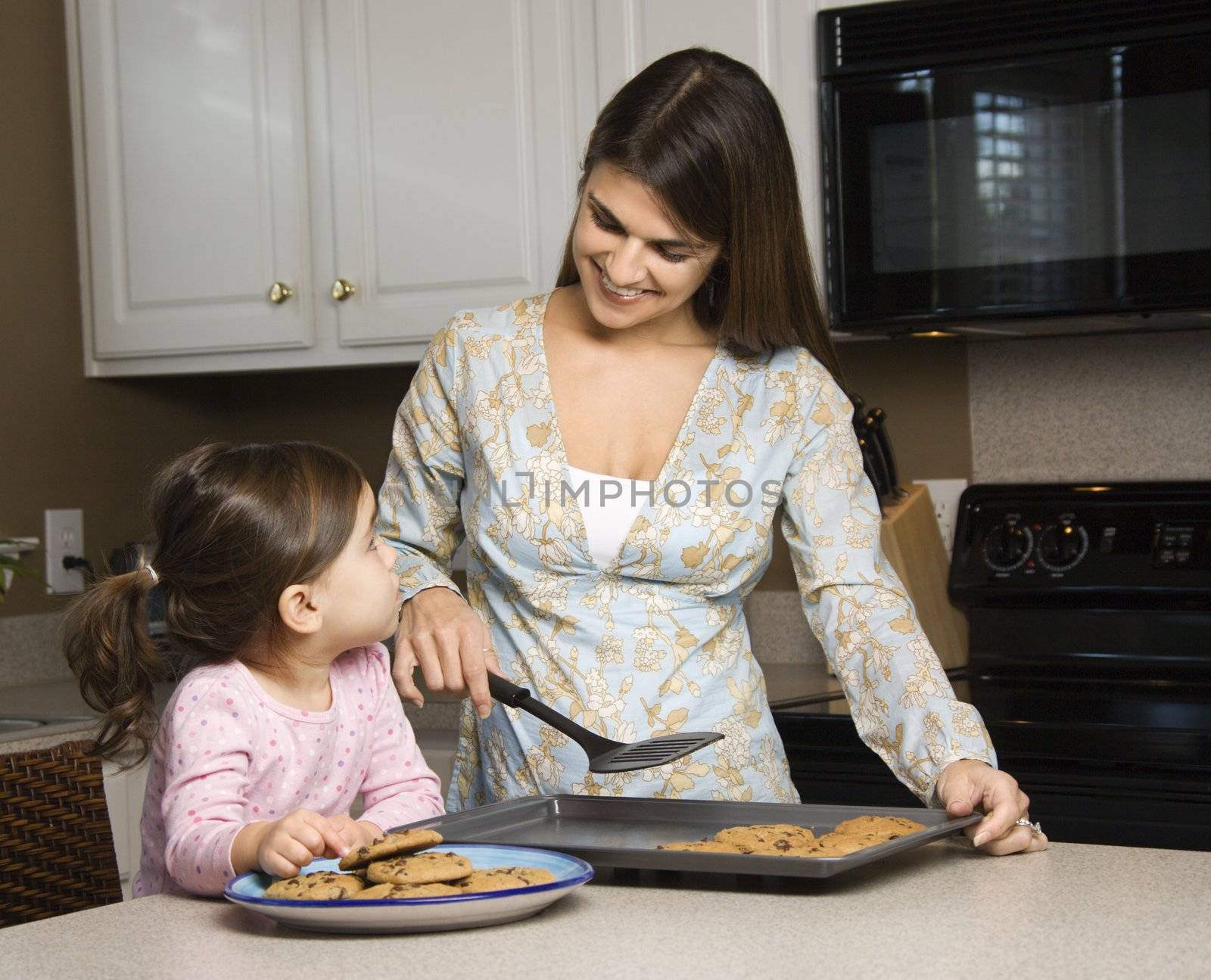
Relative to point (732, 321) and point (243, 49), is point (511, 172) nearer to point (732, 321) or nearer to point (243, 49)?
point (243, 49)

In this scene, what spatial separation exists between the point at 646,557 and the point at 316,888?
60 cm

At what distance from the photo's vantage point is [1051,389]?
7.79ft

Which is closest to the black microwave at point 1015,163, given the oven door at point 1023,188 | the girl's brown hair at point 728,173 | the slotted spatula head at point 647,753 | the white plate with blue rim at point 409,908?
the oven door at point 1023,188

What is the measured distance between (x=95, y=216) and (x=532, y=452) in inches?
61.0

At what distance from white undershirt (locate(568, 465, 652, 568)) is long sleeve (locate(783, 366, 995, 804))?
0.53 feet

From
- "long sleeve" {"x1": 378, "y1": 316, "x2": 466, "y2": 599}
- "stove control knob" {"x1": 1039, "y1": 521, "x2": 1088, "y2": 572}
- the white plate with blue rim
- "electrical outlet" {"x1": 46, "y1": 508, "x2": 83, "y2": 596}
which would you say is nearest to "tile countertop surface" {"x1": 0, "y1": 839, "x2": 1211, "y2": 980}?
the white plate with blue rim

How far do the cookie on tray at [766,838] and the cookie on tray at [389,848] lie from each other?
0.20m

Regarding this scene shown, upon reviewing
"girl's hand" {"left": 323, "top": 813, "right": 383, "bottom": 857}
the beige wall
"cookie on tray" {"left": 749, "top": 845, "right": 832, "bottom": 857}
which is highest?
the beige wall

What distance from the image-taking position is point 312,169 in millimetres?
2479

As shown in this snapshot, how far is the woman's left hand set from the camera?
1061mm

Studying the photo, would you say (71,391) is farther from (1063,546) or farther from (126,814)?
(1063,546)

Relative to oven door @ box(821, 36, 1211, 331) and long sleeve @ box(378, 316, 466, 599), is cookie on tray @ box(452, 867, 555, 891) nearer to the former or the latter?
long sleeve @ box(378, 316, 466, 599)

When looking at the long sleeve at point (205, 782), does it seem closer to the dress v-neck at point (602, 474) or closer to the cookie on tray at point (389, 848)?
the cookie on tray at point (389, 848)

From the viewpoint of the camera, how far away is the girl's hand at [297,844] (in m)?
0.92
